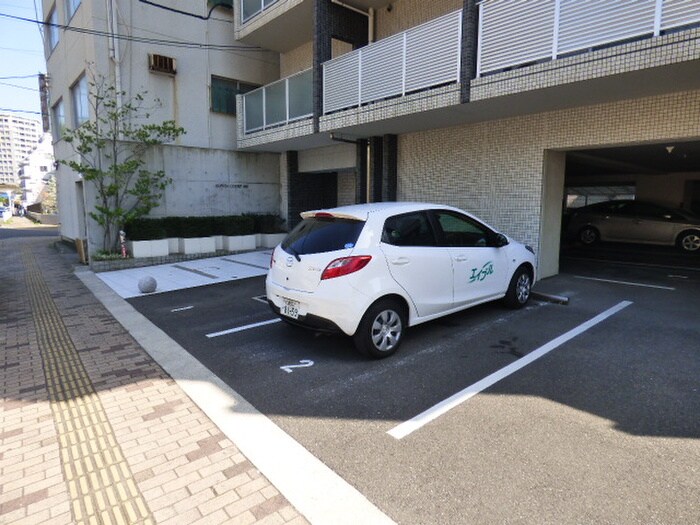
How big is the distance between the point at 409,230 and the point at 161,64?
10.1 m

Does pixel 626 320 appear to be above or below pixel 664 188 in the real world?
below

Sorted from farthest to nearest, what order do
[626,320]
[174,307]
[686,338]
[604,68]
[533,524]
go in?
1. [174,307]
2. [626,320]
3. [604,68]
4. [686,338]
5. [533,524]

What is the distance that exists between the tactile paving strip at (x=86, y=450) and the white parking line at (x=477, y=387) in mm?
1756

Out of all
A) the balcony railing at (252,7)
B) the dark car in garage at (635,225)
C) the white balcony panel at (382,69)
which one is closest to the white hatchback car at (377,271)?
the white balcony panel at (382,69)

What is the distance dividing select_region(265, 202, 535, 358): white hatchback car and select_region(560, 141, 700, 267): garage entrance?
576 centimetres

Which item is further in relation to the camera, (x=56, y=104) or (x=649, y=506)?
(x=56, y=104)

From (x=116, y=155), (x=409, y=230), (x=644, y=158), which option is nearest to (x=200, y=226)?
(x=116, y=155)

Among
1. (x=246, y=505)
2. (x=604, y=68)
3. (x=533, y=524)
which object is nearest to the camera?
(x=533, y=524)

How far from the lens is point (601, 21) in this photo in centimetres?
544

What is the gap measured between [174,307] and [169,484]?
15.0 feet

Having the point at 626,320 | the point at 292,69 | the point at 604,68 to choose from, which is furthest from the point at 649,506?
the point at 292,69

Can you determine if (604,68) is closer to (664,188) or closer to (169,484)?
(169,484)

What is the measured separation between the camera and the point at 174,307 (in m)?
6.87

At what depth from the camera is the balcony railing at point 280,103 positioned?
10.3 meters
